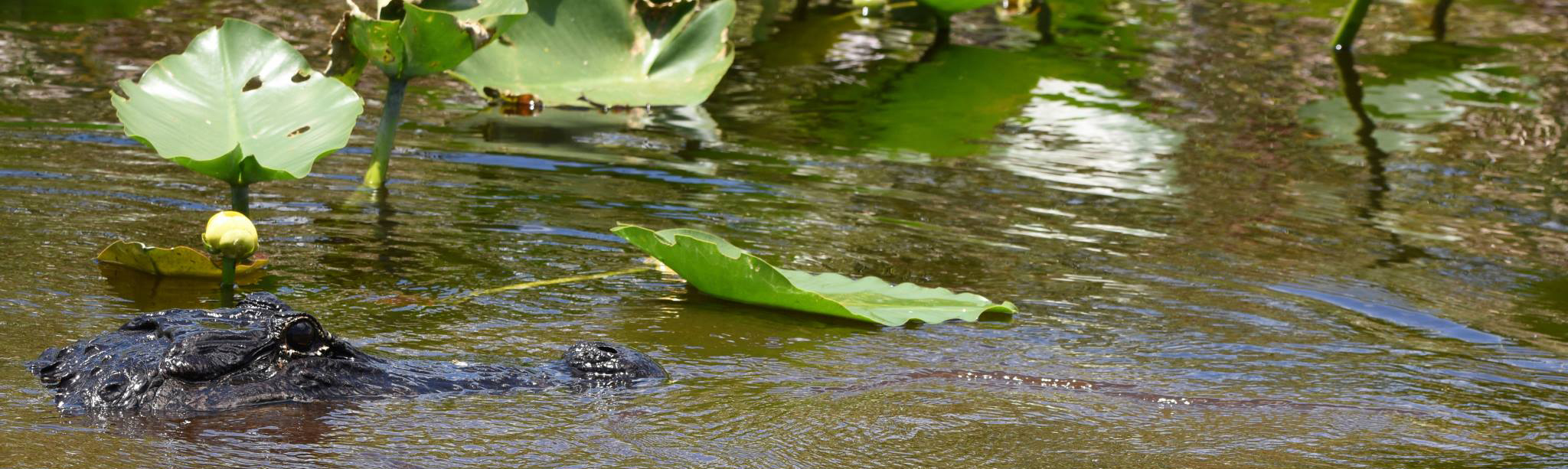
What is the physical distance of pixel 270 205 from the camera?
16.0ft

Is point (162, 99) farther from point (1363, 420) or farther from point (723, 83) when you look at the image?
point (723, 83)

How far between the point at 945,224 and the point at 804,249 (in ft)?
2.07

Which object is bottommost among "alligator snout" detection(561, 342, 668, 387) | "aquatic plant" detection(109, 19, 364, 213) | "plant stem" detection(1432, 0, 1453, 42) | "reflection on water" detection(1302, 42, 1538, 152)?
"reflection on water" detection(1302, 42, 1538, 152)

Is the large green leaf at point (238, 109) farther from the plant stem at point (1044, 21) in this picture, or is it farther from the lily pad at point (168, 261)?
the plant stem at point (1044, 21)

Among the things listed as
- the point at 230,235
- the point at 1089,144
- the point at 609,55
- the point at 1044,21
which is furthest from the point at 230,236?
the point at 1044,21

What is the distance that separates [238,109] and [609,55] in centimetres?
285

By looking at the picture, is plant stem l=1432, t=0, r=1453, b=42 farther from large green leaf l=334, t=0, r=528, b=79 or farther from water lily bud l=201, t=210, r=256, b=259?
water lily bud l=201, t=210, r=256, b=259

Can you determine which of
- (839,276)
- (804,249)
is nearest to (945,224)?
(804,249)

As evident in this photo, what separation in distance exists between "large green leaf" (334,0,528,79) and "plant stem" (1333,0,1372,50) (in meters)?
5.95

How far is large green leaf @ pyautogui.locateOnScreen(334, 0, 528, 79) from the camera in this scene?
4.54 metres

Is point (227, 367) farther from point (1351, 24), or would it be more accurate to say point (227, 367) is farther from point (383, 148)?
point (1351, 24)

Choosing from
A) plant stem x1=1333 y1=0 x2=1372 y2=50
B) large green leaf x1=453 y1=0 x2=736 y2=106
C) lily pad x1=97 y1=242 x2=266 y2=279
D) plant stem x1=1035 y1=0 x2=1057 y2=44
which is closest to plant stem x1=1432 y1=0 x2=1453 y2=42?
plant stem x1=1333 y1=0 x2=1372 y2=50

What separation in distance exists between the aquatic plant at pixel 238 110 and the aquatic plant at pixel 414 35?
1.04 feet

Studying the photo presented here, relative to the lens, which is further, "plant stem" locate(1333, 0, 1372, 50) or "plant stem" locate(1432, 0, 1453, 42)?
"plant stem" locate(1432, 0, 1453, 42)
